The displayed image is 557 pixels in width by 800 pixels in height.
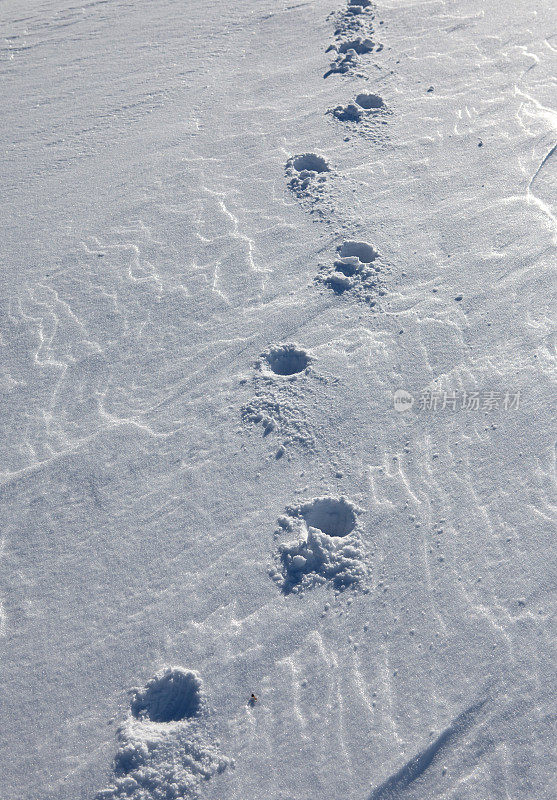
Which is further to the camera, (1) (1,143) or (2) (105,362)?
(1) (1,143)

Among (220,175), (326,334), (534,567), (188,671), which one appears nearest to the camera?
(188,671)

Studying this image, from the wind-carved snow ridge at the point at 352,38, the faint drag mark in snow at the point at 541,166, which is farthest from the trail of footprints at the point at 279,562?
the wind-carved snow ridge at the point at 352,38

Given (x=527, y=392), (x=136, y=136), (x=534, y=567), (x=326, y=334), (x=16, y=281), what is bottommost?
(x=534, y=567)

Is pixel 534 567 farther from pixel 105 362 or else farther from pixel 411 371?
pixel 105 362

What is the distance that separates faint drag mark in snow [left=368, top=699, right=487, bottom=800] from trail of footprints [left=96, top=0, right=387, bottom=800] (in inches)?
20.2

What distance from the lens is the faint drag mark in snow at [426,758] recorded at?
211cm

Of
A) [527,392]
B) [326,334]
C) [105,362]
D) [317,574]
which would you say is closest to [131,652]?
[317,574]

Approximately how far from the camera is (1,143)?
15.5 ft

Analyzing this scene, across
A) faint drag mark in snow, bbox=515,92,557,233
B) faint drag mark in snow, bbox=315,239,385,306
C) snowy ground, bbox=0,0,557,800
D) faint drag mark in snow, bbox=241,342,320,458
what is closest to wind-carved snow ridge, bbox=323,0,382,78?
snowy ground, bbox=0,0,557,800

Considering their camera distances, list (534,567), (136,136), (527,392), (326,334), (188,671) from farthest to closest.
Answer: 1. (136,136)
2. (326,334)
3. (527,392)
4. (534,567)
5. (188,671)

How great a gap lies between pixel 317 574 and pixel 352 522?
26 cm

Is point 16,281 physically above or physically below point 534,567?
above

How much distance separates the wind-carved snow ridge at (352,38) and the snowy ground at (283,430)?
9 centimetres

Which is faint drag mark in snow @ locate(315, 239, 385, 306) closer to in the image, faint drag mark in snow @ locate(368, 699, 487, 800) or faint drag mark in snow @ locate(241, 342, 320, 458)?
faint drag mark in snow @ locate(241, 342, 320, 458)
